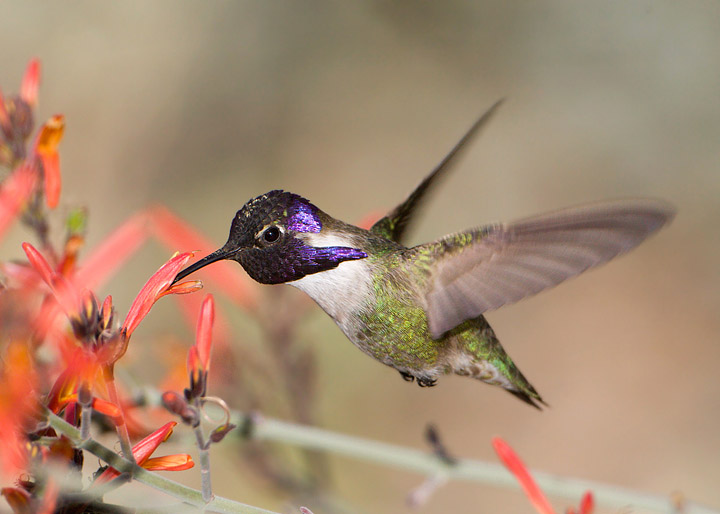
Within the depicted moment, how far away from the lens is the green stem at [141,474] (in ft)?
4.99

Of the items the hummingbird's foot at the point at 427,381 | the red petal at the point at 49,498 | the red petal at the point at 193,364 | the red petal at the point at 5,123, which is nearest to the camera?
the red petal at the point at 49,498

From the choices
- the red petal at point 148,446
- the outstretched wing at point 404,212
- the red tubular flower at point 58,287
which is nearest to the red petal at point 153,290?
the red tubular flower at point 58,287

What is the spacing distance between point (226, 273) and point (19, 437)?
1.93 meters

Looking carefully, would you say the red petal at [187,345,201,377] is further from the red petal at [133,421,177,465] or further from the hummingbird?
the hummingbird

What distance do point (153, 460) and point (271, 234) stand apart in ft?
2.08

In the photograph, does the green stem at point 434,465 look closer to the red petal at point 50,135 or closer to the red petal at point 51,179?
the red petal at point 51,179

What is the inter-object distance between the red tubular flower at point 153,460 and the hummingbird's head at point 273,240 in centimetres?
40

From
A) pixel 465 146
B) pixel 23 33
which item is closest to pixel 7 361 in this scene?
pixel 465 146

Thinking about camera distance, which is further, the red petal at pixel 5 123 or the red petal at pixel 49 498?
the red petal at pixel 5 123

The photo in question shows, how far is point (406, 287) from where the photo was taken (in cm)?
235

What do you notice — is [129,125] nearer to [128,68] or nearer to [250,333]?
[128,68]

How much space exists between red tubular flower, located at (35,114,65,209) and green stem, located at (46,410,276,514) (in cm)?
87

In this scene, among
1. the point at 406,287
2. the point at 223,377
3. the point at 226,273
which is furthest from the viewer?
the point at 226,273

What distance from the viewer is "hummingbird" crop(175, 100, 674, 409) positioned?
182cm
